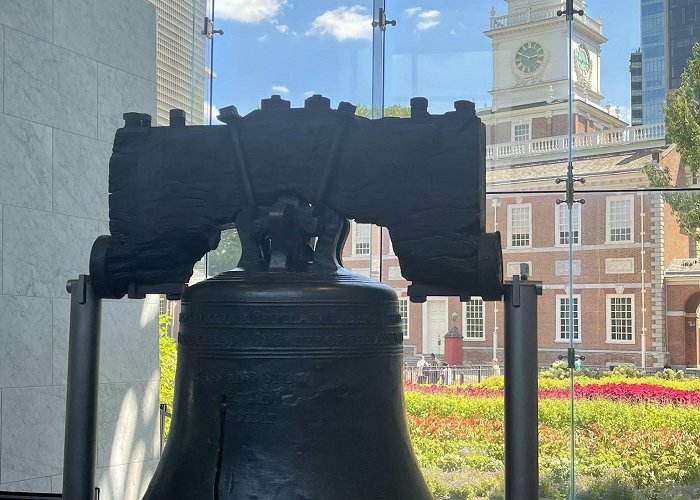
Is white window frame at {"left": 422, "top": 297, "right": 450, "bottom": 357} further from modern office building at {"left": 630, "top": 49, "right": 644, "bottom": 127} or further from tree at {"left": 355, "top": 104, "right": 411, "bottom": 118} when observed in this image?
modern office building at {"left": 630, "top": 49, "right": 644, "bottom": 127}

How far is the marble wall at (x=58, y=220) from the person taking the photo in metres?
3.21

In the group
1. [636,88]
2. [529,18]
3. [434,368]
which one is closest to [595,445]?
[434,368]

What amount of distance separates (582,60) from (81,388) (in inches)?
169

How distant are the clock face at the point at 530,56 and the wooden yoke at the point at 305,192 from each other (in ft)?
13.6

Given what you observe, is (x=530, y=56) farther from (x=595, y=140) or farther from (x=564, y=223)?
(x=564, y=223)

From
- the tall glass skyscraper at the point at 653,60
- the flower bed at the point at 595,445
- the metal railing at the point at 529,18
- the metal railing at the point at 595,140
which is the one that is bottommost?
the flower bed at the point at 595,445

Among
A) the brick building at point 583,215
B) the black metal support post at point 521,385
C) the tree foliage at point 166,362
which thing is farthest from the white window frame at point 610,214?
the black metal support post at point 521,385

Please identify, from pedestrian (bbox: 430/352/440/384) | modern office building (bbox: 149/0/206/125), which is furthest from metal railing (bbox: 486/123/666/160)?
modern office building (bbox: 149/0/206/125)

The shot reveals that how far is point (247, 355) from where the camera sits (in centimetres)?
135

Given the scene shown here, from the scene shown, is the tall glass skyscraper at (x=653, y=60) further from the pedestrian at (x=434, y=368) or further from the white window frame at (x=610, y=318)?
the pedestrian at (x=434, y=368)

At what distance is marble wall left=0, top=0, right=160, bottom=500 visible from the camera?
3211 millimetres

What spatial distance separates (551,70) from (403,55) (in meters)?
0.86

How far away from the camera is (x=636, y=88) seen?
5312mm

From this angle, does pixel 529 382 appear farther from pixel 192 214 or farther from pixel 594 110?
pixel 594 110
